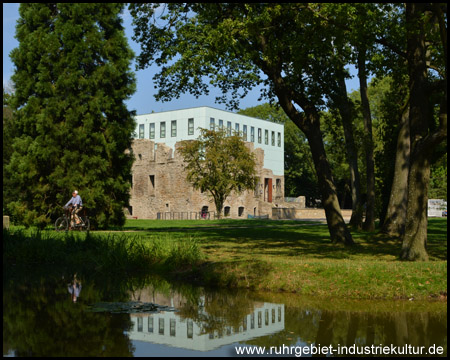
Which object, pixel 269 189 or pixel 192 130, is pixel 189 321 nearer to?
pixel 192 130

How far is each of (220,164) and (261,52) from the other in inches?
1138

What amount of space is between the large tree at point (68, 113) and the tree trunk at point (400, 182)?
1174 cm

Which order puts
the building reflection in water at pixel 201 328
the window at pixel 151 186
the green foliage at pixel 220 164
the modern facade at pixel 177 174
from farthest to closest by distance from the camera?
1. the window at pixel 151 186
2. the modern facade at pixel 177 174
3. the green foliage at pixel 220 164
4. the building reflection in water at pixel 201 328

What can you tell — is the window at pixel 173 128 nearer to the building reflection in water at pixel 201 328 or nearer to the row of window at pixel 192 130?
the row of window at pixel 192 130

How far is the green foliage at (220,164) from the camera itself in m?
46.7

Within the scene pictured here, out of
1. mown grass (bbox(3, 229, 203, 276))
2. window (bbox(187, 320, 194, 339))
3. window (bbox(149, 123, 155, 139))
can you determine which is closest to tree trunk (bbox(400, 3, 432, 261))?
mown grass (bbox(3, 229, 203, 276))

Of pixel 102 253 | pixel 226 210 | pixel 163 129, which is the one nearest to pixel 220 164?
pixel 226 210

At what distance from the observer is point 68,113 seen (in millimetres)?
25391

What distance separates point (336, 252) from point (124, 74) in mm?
Answer: 15543

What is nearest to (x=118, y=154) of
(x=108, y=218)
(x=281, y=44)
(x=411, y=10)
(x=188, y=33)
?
(x=108, y=218)

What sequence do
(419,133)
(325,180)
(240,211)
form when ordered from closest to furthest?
(419,133) → (325,180) → (240,211)

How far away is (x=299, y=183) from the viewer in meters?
77.0

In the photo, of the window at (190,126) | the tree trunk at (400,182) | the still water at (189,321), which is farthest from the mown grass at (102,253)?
the window at (190,126)

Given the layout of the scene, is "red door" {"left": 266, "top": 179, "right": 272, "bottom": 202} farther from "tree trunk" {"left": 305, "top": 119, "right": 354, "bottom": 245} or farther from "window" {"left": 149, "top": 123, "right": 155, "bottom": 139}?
"tree trunk" {"left": 305, "top": 119, "right": 354, "bottom": 245}
